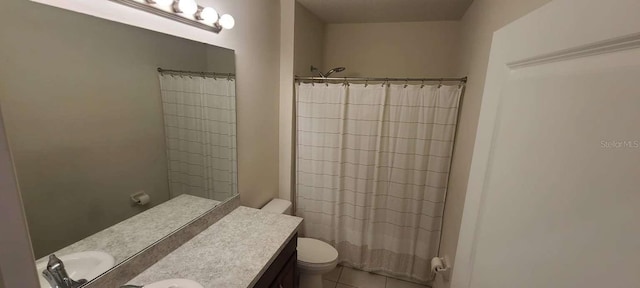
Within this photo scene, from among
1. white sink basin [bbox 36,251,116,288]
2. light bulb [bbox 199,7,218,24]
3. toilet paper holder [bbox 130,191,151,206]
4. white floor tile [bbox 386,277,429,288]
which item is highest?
light bulb [bbox 199,7,218,24]

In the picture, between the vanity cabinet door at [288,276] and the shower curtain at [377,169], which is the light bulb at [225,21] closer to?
the shower curtain at [377,169]

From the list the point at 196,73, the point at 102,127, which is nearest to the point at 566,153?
the point at 102,127

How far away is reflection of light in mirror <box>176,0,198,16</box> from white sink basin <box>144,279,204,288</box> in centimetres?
119

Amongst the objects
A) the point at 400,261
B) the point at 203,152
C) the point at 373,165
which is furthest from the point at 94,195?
the point at 400,261

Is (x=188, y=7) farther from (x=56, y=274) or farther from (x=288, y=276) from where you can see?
(x=288, y=276)

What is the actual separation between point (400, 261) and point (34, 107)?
2.56m

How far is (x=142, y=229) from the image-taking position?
1.11m

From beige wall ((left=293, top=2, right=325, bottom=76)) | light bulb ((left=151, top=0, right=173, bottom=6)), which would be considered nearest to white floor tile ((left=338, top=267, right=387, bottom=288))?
beige wall ((left=293, top=2, right=325, bottom=76))

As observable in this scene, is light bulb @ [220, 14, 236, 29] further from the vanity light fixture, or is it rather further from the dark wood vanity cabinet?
the dark wood vanity cabinet

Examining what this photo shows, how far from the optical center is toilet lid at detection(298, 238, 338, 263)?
1.86m

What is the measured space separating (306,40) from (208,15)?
1.21m

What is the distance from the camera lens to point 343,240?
242cm

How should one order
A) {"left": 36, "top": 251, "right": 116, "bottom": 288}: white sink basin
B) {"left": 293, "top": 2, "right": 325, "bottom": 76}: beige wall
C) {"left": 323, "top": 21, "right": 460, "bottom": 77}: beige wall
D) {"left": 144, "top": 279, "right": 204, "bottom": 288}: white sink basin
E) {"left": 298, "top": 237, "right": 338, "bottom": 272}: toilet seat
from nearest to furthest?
{"left": 36, "top": 251, "right": 116, "bottom": 288}: white sink basin → {"left": 144, "top": 279, "right": 204, "bottom": 288}: white sink basin → {"left": 298, "top": 237, "right": 338, "bottom": 272}: toilet seat → {"left": 293, "top": 2, "right": 325, "bottom": 76}: beige wall → {"left": 323, "top": 21, "right": 460, "bottom": 77}: beige wall

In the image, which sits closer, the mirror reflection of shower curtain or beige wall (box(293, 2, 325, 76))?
the mirror reflection of shower curtain
